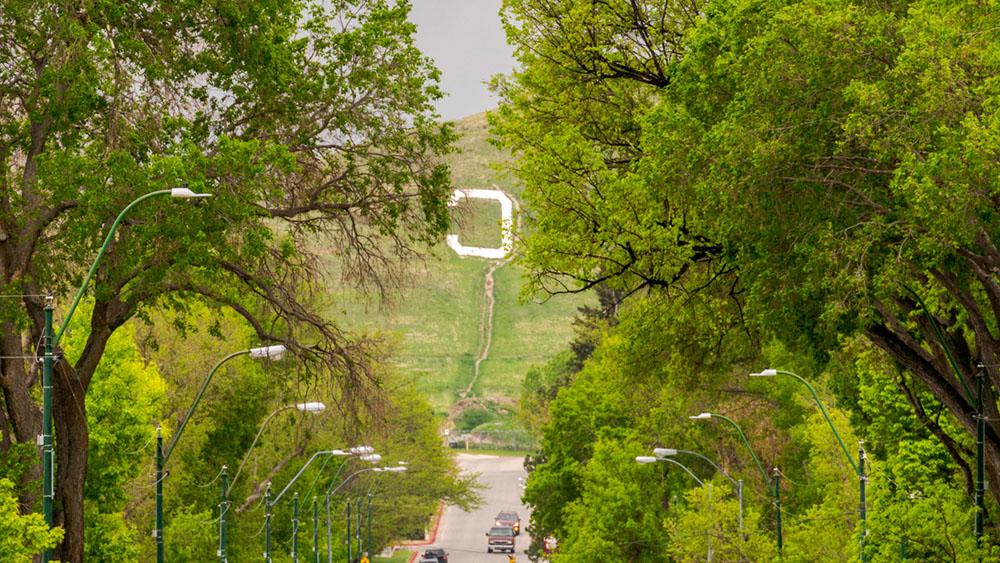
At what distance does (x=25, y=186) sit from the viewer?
29.0 metres

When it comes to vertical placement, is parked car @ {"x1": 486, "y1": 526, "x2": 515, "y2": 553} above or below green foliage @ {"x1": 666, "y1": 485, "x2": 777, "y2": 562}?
below

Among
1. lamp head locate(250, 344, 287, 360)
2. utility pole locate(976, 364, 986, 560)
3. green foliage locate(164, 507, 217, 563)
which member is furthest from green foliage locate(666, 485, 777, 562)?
lamp head locate(250, 344, 287, 360)

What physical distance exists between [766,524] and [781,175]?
1649 inches

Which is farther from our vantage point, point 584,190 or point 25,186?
point 584,190

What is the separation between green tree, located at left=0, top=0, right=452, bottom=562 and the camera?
28.0 metres

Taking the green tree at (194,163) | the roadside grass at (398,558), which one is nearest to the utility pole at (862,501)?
the green tree at (194,163)

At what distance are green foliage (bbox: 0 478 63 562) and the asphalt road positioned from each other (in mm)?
92383

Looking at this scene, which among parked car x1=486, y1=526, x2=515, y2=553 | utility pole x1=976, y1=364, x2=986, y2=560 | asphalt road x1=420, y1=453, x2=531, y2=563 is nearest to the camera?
utility pole x1=976, y1=364, x2=986, y2=560

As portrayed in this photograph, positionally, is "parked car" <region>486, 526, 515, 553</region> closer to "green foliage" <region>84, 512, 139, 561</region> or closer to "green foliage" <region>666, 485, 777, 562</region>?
"green foliage" <region>666, 485, 777, 562</region>

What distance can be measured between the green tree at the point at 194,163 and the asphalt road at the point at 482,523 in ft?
276

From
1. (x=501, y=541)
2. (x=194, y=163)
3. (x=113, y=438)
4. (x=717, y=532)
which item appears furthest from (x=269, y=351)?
(x=501, y=541)

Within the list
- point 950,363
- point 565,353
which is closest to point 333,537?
point 565,353

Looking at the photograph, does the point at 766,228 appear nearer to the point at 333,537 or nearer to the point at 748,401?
the point at 748,401

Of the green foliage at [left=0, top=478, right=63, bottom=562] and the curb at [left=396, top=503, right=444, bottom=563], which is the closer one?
the green foliage at [left=0, top=478, right=63, bottom=562]
